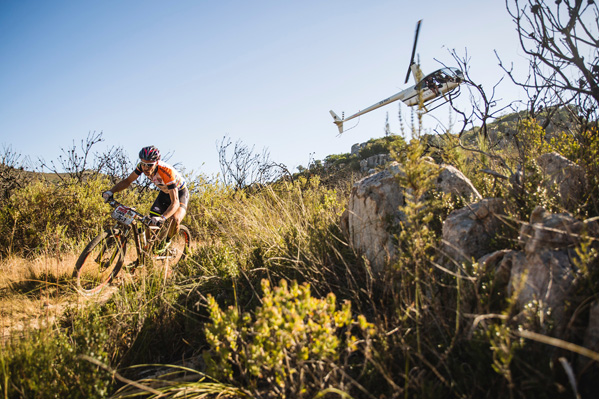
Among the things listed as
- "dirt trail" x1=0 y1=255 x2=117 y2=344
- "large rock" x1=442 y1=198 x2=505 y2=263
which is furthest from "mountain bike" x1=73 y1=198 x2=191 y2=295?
"large rock" x1=442 y1=198 x2=505 y2=263

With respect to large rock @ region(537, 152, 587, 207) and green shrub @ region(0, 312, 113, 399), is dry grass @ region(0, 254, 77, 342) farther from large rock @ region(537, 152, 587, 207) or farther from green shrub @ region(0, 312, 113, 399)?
large rock @ region(537, 152, 587, 207)

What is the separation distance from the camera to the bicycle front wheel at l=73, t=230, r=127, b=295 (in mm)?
4552

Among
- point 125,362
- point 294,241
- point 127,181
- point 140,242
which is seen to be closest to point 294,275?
point 294,241

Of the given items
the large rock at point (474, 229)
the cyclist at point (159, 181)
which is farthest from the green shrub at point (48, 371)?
the large rock at point (474, 229)

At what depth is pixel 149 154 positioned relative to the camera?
528 centimetres

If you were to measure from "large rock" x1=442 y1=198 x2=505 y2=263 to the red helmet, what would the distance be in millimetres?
4622

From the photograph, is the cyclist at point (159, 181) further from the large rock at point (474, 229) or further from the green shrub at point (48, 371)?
the large rock at point (474, 229)

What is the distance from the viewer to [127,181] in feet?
18.0

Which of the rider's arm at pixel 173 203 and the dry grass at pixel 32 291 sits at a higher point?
the rider's arm at pixel 173 203

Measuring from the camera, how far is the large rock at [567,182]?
2695mm

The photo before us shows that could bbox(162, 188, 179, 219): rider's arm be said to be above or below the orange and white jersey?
below

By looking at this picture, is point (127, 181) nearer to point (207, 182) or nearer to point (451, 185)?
point (207, 182)

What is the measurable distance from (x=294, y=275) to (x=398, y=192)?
1446 mm

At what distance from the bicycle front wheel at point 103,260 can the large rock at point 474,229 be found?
14.7 ft
